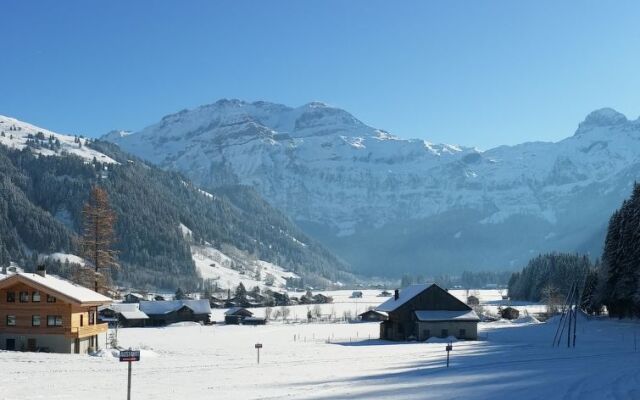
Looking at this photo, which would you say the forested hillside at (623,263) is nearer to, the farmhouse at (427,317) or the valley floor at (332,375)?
the farmhouse at (427,317)

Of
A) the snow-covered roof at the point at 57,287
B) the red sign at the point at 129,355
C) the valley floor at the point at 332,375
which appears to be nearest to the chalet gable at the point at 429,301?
the valley floor at the point at 332,375

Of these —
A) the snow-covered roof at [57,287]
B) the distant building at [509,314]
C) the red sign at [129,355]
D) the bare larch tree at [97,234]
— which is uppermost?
the bare larch tree at [97,234]

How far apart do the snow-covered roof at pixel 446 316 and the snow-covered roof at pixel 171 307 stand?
6088 cm

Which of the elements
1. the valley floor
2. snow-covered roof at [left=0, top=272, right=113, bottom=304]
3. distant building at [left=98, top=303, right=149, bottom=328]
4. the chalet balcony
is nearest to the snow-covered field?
the valley floor

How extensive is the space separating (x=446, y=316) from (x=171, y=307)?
6622 centimetres

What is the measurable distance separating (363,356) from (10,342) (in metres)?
25.9

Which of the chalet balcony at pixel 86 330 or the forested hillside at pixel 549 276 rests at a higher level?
the forested hillside at pixel 549 276

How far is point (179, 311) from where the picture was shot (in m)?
127

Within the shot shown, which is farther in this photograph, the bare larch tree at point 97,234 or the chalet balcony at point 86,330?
the bare larch tree at point 97,234

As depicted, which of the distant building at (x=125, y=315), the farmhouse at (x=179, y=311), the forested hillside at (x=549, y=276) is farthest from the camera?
the forested hillside at (x=549, y=276)

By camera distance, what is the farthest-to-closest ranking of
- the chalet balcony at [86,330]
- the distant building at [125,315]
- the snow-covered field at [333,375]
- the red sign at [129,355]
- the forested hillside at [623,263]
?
the distant building at [125,315]
the forested hillside at [623,263]
the chalet balcony at [86,330]
the snow-covered field at [333,375]
the red sign at [129,355]

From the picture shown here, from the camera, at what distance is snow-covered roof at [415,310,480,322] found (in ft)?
245

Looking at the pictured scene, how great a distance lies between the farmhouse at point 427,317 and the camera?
7481 centimetres

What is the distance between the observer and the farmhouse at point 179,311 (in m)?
126
